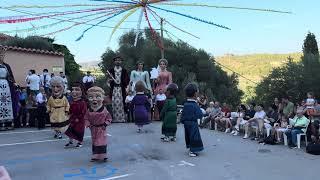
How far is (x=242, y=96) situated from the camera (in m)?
34.8

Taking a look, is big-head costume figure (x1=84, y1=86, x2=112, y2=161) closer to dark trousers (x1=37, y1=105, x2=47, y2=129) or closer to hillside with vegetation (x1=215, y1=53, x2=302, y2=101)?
dark trousers (x1=37, y1=105, x2=47, y2=129)

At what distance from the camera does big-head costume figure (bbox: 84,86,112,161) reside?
9.27m

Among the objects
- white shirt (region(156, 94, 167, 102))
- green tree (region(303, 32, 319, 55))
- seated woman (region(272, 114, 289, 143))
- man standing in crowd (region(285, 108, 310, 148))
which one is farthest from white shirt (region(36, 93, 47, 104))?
green tree (region(303, 32, 319, 55))

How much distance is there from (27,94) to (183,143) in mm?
7887

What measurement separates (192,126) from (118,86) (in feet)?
18.7

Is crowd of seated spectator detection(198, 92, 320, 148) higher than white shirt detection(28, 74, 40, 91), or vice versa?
white shirt detection(28, 74, 40, 91)

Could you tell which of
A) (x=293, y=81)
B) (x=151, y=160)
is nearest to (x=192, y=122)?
(x=151, y=160)

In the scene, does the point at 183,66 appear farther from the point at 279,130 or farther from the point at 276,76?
the point at 279,130

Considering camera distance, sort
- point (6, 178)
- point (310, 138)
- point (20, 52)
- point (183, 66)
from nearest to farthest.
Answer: point (6, 178) → point (310, 138) → point (20, 52) → point (183, 66)

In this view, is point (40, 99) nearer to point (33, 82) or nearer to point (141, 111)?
point (33, 82)

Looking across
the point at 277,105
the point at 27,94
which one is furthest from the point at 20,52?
the point at 277,105

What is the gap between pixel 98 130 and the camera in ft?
30.6

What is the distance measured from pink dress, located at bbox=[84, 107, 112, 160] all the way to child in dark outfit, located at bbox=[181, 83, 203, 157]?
176cm

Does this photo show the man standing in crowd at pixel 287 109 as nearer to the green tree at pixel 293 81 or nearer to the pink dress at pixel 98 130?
the pink dress at pixel 98 130
